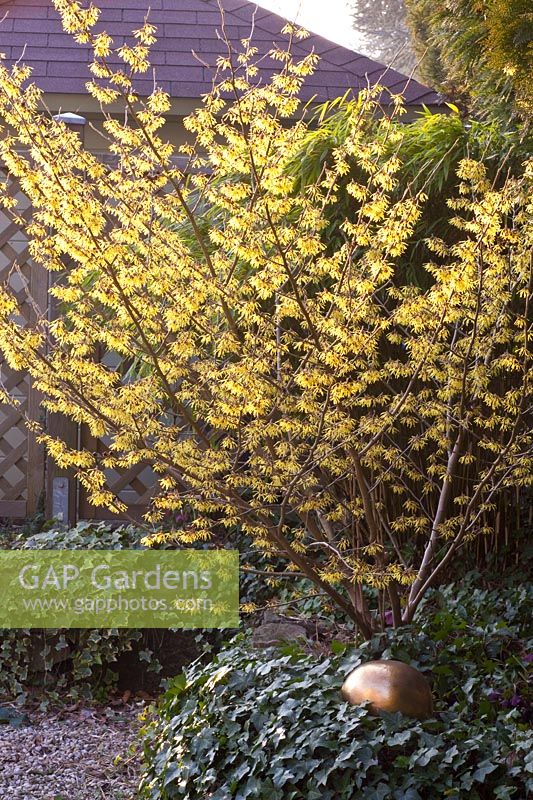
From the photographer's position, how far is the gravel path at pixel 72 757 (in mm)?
2688

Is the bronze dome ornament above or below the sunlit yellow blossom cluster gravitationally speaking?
below

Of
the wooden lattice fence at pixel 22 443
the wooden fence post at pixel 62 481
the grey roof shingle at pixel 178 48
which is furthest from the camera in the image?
the grey roof shingle at pixel 178 48

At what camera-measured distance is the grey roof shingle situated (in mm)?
5453

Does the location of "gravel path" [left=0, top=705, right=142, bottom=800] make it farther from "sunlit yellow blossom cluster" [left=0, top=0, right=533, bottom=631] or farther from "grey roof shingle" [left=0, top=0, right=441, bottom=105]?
"grey roof shingle" [left=0, top=0, right=441, bottom=105]

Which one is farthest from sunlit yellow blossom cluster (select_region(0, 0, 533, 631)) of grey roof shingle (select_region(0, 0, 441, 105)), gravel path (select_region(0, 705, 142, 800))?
grey roof shingle (select_region(0, 0, 441, 105))

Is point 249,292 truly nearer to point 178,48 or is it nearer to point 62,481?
point 62,481

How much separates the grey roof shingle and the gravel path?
11.5 feet

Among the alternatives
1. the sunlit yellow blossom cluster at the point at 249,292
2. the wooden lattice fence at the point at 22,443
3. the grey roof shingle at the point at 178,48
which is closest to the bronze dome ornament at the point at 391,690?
the sunlit yellow blossom cluster at the point at 249,292

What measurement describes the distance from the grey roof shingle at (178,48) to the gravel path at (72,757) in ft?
11.5

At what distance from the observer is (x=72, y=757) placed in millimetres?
2926

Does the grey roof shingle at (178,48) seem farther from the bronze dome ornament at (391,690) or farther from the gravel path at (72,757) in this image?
the bronze dome ornament at (391,690)

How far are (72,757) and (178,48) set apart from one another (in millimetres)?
4234

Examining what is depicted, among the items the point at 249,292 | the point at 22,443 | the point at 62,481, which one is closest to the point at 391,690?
the point at 249,292

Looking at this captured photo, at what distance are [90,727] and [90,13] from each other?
7.23 feet
